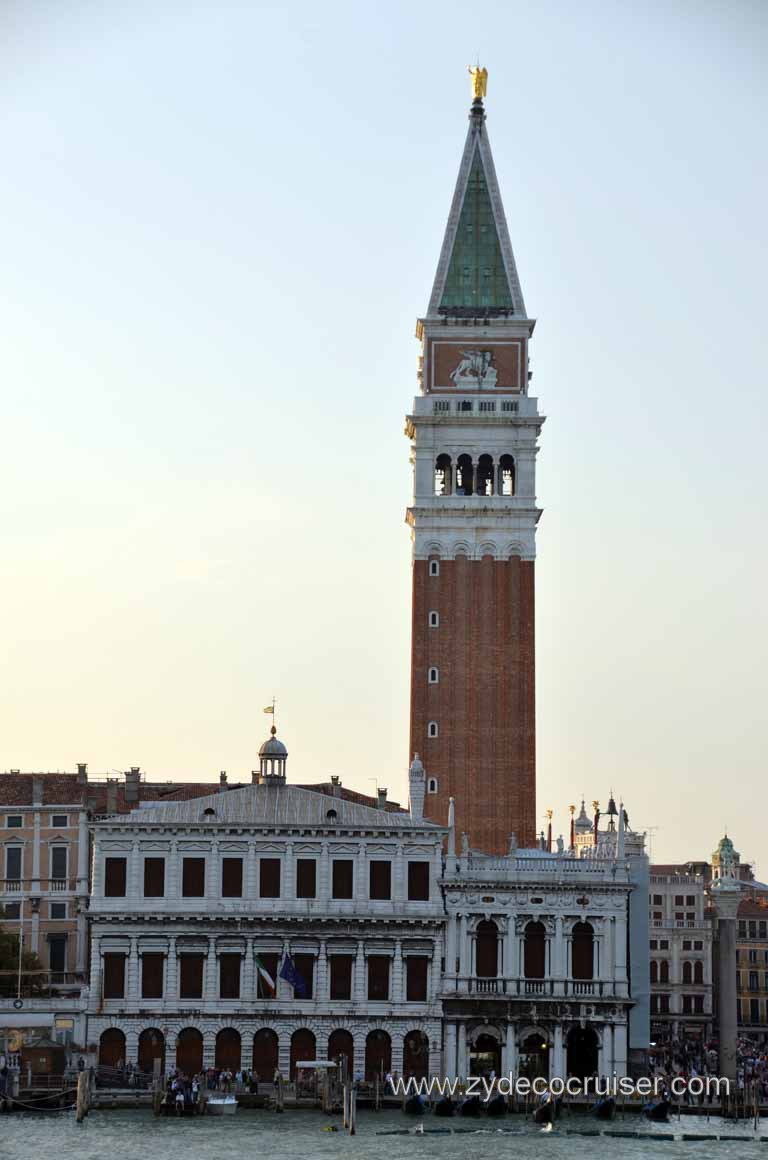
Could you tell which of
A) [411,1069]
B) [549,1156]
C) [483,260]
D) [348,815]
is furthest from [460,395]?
[549,1156]

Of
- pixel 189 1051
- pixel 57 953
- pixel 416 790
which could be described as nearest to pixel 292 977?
pixel 189 1051

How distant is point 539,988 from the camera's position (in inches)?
3000

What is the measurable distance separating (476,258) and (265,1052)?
38.9 m

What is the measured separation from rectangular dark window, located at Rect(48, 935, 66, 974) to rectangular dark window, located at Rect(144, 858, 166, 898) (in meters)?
13.5

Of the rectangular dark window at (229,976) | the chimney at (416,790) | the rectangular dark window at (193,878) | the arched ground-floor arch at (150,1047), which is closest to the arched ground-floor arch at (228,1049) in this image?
the rectangular dark window at (229,976)

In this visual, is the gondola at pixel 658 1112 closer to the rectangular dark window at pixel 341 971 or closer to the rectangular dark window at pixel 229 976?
the rectangular dark window at pixel 341 971

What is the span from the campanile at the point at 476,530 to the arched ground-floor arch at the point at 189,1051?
67.5 ft

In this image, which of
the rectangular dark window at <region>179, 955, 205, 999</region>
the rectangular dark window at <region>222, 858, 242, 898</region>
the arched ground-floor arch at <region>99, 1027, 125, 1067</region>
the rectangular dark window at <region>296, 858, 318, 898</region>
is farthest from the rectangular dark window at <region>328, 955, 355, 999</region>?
the arched ground-floor arch at <region>99, 1027, 125, 1067</region>

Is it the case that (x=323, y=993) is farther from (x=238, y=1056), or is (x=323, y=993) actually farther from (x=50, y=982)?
(x=50, y=982)

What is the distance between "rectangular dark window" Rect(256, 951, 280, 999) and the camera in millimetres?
75625

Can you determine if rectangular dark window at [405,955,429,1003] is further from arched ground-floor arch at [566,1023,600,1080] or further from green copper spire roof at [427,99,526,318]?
green copper spire roof at [427,99,526,318]

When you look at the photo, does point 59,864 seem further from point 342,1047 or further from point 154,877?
point 342,1047

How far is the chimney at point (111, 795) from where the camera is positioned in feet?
292

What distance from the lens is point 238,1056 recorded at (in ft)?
247
